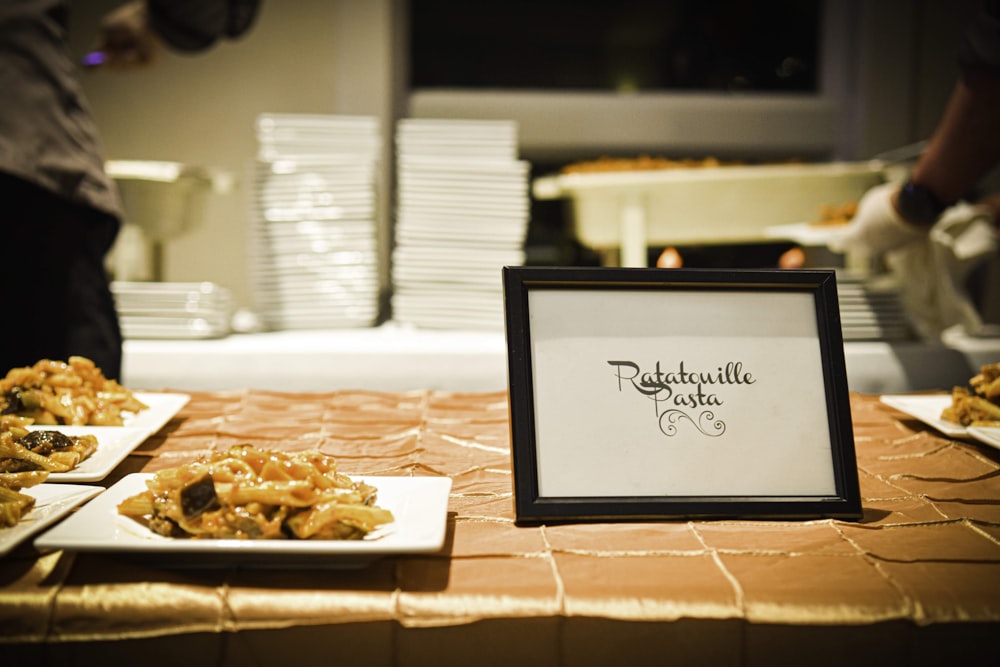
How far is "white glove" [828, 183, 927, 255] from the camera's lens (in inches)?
61.4

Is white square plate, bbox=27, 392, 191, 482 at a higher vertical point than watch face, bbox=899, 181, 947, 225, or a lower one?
lower

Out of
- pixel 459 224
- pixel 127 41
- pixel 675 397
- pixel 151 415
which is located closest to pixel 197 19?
pixel 127 41

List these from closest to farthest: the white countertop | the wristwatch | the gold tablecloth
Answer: the gold tablecloth → the wristwatch → the white countertop

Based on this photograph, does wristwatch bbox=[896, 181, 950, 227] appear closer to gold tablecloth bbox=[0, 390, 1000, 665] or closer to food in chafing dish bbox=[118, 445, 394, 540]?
gold tablecloth bbox=[0, 390, 1000, 665]

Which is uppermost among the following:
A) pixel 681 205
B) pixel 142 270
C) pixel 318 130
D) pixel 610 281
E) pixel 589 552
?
pixel 318 130

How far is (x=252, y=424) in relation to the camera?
96 cm

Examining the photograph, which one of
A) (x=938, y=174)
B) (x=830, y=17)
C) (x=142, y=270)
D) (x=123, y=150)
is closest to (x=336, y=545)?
(x=938, y=174)

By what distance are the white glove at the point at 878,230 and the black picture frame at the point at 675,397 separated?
40.9 inches

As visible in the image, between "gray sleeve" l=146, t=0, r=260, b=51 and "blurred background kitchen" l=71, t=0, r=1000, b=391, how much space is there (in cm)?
33

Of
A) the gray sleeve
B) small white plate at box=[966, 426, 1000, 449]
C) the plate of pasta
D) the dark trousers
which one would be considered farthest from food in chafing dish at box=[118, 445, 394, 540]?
the gray sleeve

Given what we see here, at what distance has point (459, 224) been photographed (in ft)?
6.91

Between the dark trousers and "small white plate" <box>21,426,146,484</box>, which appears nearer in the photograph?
"small white plate" <box>21,426,146,484</box>

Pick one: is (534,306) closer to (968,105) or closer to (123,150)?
(968,105)

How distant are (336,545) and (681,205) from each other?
72.1 inches
